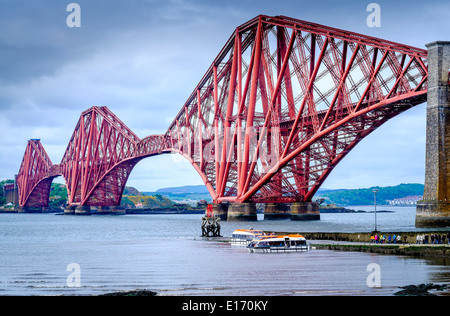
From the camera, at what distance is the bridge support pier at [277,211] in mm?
120438

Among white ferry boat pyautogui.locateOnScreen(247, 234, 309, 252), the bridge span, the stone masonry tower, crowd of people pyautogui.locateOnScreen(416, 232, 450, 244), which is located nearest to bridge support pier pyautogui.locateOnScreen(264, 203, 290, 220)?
the bridge span

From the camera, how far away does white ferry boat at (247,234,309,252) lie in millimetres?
51375

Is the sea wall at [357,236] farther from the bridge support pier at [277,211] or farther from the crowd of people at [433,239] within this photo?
the bridge support pier at [277,211]

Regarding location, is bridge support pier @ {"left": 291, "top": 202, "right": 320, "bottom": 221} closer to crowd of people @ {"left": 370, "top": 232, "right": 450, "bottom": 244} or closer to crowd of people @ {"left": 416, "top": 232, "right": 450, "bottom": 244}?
crowd of people @ {"left": 370, "top": 232, "right": 450, "bottom": 244}

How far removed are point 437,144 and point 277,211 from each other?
6343 centimetres

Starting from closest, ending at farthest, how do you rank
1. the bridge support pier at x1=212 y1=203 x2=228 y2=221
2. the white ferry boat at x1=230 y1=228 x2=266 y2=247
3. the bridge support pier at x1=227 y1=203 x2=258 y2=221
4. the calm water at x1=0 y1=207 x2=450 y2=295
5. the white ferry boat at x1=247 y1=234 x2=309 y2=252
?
the calm water at x1=0 y1=207 x2=450 y2=295 < the white ferry boat at x1=247 y1=234 x2=309 y2=252 < the white ferry boat at x1=230 y1=228 x2=266 y2=247 < the bridge support pier at x1=227 y1=203 x2=258 y2=221 < the bridge support pier at x1=212 y1=203 x2=228 y2=221

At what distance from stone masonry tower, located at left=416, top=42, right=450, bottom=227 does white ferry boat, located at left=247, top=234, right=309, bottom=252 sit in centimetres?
1444

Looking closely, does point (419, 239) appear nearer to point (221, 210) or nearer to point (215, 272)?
point (215, 272)

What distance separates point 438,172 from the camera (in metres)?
59.3

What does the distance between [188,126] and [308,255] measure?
93513 mm

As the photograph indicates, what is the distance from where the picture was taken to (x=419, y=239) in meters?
46.9

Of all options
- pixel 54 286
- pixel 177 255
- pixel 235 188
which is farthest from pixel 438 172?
pixel 235 188
